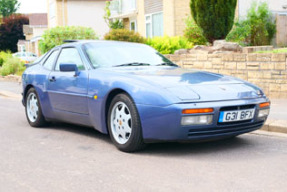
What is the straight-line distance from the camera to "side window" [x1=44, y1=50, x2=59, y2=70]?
7.25m

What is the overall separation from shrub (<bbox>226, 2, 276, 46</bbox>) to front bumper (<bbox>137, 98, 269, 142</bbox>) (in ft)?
47.7

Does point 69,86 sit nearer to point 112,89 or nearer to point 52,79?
point 52,79

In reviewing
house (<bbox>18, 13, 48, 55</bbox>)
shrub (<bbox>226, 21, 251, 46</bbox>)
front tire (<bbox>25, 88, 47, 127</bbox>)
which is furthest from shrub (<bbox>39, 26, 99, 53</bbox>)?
house (<bbox>18, 13, 48, 55</bbox>)

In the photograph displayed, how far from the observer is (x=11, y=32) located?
70.2 metres

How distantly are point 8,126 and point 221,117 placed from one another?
419 centimetres

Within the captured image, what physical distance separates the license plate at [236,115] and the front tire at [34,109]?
337 centimetres

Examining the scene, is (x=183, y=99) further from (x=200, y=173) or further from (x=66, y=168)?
(x=66, y=168)

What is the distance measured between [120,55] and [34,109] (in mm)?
1947

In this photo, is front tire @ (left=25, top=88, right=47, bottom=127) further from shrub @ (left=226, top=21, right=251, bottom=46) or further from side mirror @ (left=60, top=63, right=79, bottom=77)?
shrub @ (left=226, top=21, right=251, bottom=46)

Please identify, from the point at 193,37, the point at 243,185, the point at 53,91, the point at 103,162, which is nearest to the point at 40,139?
the point at 53,91

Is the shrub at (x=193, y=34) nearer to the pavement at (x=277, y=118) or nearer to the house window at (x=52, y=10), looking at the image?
the pavement at (x=277, y=118)

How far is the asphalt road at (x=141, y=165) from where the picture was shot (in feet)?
13.6

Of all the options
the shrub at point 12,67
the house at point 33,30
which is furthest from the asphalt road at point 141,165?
the house at point 33,30

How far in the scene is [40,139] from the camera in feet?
21.3
